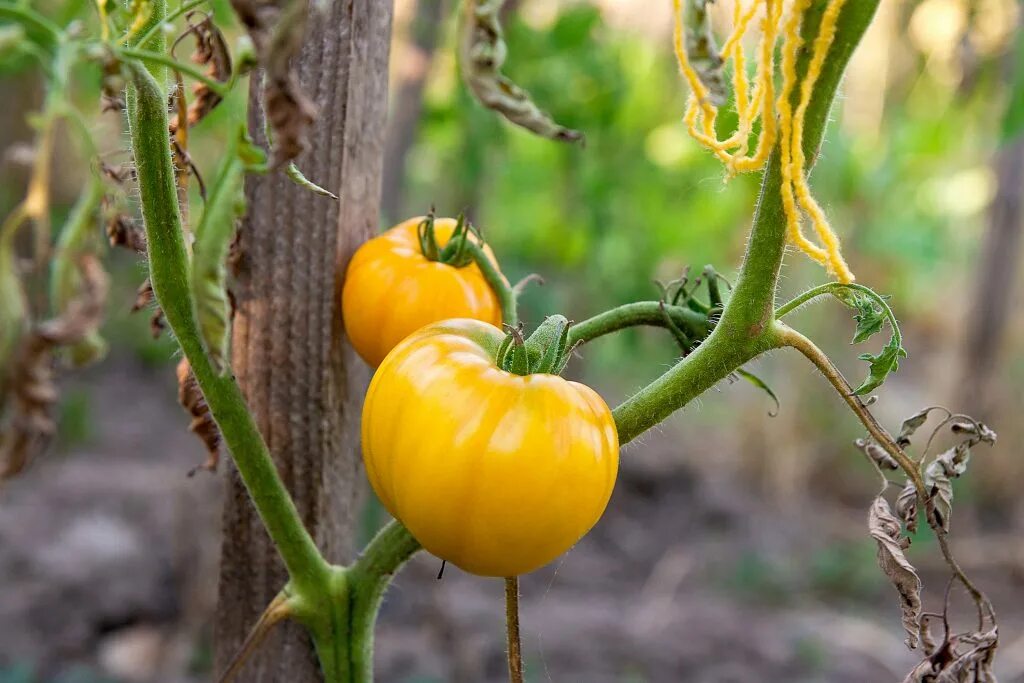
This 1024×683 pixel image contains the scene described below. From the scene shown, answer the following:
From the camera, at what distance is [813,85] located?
71 centimetres

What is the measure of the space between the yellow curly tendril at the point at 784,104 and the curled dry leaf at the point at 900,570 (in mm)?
209

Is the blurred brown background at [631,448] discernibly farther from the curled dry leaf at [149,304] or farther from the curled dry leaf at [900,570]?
the curled dry leaf at [900,570]

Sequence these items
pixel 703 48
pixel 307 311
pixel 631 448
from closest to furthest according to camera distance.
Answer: pixel 703 48, pixel 307 311, pixel 631 448

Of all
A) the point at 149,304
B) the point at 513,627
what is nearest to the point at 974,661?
the point at 513,627

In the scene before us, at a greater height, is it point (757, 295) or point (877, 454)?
point (757, 295)

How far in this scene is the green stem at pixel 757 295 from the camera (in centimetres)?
69

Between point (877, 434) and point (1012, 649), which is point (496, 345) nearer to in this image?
point (877, 434)

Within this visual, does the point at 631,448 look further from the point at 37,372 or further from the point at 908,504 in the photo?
the point at 37,372

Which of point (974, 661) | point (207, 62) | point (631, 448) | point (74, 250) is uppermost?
point (207, 62)

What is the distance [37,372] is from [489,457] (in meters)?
0.35

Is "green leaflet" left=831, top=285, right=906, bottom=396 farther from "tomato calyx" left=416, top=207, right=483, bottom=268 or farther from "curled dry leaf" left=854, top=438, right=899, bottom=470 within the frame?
"tomato calyx" left=416, top=207, right=483, bottom=268

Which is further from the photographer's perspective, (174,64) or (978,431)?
(978,431)

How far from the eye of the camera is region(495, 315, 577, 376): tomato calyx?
0.75 m

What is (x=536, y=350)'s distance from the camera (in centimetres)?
76
